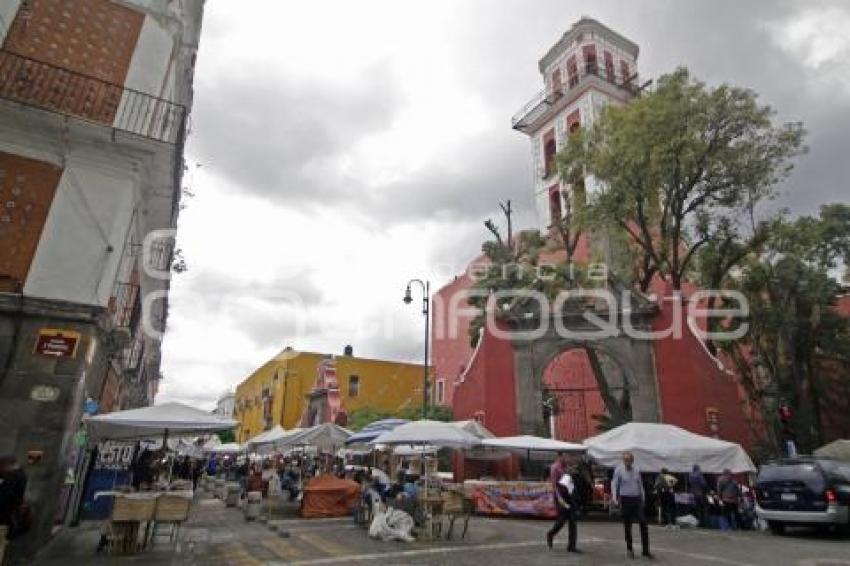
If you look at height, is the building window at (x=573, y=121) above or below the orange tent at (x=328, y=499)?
above

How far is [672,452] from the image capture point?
531 inches

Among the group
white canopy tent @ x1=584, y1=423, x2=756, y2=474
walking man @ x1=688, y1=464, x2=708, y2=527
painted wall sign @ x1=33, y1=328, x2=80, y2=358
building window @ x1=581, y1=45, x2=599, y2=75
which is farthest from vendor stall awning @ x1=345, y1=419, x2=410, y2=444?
building window @ x1=581, y1=45, x2=599, y2=75

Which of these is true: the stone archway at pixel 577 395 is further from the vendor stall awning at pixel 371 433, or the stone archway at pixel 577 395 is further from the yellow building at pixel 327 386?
the yellow building at pixel 327 386

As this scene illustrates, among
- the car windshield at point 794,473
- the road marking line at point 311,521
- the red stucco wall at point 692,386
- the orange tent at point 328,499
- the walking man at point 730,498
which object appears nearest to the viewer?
the car windshield at point 794,473

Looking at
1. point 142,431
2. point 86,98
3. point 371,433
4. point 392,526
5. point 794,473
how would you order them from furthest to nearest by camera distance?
point 371,433
point 794,473
point 142,431
point 392,526
point 86,98

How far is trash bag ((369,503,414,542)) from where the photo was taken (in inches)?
405

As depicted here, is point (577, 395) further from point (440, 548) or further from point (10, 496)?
point (10, 496)

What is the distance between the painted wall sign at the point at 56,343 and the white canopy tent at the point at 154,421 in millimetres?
1433

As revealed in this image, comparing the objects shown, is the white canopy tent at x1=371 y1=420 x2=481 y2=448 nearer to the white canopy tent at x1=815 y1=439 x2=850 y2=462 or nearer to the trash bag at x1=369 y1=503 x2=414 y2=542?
the trash bag at x1=369 y1=503 x2=414 y2=542

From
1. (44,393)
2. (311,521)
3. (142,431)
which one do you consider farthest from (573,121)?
(44,393)

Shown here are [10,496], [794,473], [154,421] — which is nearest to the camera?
[10,496]

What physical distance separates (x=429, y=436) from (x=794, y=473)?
318 inches

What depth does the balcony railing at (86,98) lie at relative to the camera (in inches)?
356

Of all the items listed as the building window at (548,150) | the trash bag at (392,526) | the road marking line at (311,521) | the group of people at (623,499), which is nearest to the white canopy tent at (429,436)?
the road marking line at (311,521)
